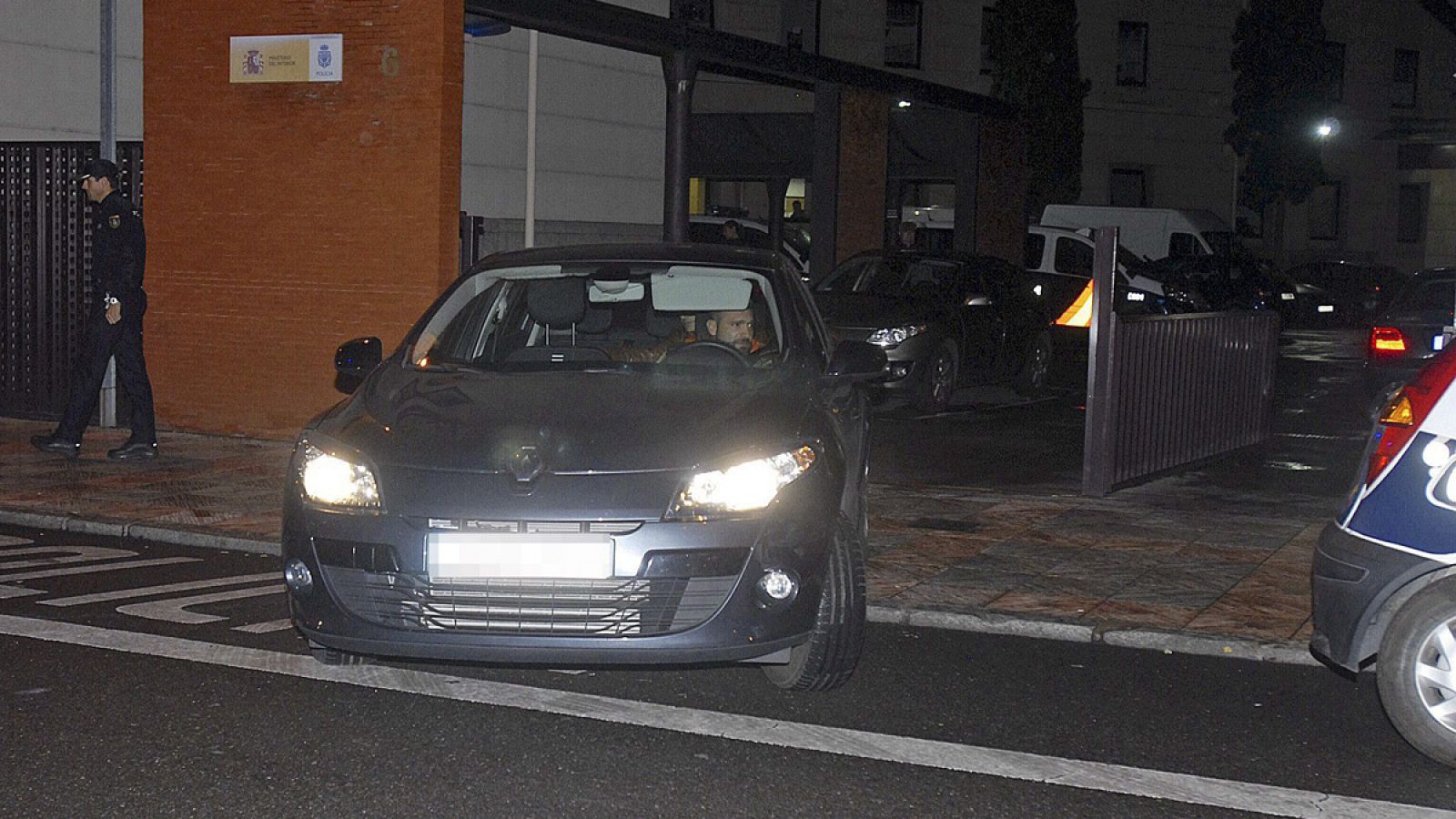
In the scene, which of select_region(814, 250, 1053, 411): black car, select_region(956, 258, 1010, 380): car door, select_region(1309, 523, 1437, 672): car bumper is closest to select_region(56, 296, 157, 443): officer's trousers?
select_region(814, 250, 1053, 411): black car

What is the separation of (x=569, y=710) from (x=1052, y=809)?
5.60ft

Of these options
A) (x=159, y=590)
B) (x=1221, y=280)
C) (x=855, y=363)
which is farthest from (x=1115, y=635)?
(x=1221, y=280)

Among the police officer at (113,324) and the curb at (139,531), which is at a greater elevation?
the police officer at (113,324)

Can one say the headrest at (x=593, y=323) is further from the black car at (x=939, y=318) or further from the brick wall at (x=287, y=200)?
the black car at (x=939, y=318)

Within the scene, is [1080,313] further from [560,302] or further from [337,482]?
[337,482]

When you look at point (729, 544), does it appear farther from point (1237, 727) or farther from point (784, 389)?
point (1237, 727)

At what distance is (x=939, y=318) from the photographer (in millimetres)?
16938

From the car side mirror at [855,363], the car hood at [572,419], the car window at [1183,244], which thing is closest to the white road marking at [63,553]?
the car hood at [572,419]

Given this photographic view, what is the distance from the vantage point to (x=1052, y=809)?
4992 millimetres

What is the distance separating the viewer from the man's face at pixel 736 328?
7.32 metres

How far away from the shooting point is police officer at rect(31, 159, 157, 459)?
12.2m

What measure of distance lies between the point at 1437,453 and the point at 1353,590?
0.49 metres

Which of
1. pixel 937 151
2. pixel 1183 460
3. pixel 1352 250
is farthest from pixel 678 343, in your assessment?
pixel 1352 250

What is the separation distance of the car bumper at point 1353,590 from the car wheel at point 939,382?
10.9 meters
